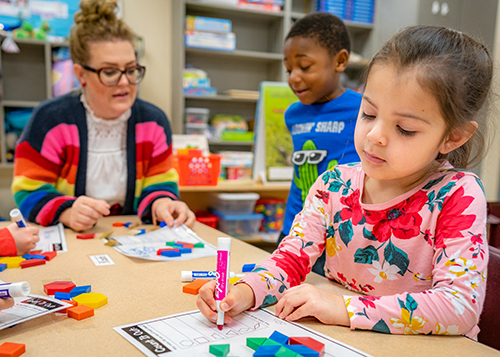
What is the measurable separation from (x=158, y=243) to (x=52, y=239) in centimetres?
31

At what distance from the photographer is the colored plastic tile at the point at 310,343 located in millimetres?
540

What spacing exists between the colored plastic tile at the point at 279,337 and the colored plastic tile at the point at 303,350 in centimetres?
2

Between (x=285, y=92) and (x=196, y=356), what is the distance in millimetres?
1997

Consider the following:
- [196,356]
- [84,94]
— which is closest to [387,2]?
[84,94]

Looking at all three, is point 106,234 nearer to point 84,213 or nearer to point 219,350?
point 84,213

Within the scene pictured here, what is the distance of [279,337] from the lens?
57 cm

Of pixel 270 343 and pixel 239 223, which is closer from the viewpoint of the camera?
pixel 270 343

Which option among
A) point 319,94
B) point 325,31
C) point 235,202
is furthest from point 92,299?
point 235,202

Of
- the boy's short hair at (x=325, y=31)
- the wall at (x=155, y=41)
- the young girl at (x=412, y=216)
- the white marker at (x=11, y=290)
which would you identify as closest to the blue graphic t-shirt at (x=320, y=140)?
the boy's short hair at (x=325, y=31)

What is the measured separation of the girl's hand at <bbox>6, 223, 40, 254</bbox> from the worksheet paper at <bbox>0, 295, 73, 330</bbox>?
12.6 inches

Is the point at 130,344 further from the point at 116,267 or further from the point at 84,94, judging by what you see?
the point at 84,94

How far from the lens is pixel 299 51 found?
1334 mm

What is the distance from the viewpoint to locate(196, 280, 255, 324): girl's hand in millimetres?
619

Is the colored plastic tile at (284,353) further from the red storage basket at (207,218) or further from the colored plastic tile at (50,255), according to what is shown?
the red storage basket at (207,218)
